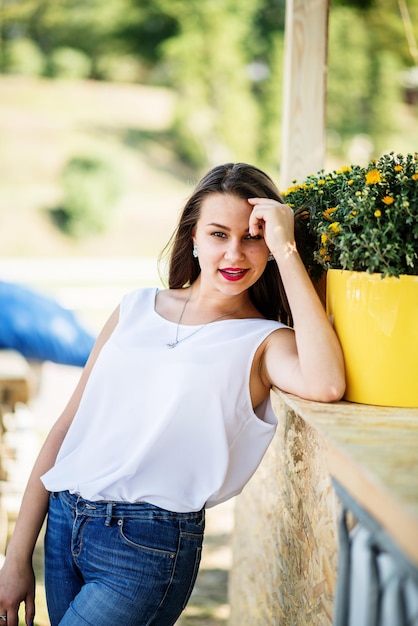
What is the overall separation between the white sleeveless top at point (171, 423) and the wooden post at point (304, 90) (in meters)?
1.28

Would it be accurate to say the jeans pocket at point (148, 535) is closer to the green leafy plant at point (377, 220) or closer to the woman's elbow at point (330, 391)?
the woman's elbow at point (330, 391)

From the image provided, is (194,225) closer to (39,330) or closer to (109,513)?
(109,513)

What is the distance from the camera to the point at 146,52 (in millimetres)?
24297

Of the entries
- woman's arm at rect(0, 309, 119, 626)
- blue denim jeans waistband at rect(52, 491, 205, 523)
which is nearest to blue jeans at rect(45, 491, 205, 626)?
blue denim jeans waistband at rect(52, 491, 205, 523)

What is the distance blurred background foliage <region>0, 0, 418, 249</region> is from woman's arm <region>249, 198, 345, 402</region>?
1999cm

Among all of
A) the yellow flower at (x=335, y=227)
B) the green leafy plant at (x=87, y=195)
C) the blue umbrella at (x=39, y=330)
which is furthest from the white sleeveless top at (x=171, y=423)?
the green leafy plant at (x=87, y=195)

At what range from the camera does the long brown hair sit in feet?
6.84

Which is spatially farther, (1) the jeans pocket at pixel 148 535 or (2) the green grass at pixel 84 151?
(2) the green grass at pixel 84 151

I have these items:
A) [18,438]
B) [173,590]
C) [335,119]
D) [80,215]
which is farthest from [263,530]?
[335,119]

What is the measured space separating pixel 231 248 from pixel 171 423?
453 millimetres

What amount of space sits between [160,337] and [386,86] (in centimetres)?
2300

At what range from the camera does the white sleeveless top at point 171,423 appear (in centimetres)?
190

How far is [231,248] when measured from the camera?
1.99 meters

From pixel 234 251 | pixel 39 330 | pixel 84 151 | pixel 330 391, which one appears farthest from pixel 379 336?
pixel 84 151
